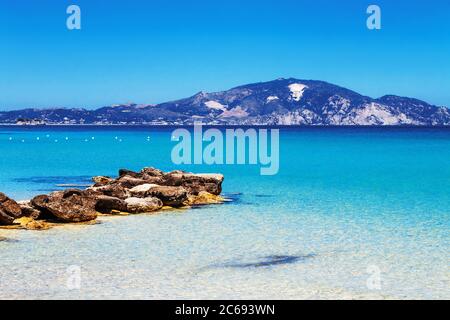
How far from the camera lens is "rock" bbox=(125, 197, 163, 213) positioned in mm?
23266

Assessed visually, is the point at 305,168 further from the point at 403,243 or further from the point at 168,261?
the point at 168,261

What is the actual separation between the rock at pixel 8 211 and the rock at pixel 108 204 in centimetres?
306

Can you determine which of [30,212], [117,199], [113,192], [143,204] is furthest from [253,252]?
[113,192]

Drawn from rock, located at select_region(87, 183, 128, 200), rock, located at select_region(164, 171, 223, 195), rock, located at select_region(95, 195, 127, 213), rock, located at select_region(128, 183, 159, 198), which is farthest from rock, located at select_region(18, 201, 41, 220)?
rock, located at select_region(164, 171, 223, 195)

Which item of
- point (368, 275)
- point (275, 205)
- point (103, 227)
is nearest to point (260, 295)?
point (368, 275)

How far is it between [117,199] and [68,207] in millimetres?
2538

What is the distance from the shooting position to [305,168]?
49344mm

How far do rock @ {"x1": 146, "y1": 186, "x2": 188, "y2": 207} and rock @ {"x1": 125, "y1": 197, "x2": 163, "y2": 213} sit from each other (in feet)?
1.62

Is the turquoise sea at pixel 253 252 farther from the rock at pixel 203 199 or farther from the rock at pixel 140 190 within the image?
the rock at pixel 140 190

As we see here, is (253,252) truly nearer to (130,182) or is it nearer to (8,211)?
(8,211)

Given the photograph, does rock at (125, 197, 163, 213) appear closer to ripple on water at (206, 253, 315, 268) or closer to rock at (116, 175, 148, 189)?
rock at (116, 175, 148, 189)
